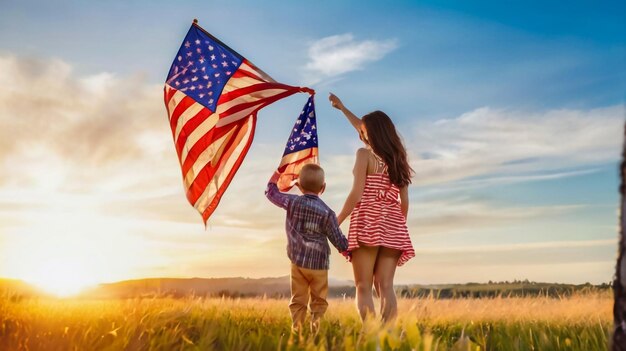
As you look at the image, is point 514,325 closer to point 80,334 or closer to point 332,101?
point 332,101

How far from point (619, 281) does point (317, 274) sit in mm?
3871

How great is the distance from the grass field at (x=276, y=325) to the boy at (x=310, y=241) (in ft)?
1.06

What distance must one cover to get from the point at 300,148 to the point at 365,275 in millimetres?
2002

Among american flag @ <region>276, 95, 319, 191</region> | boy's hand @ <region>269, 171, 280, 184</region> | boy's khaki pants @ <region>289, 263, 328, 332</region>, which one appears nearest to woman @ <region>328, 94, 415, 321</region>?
boy's khaki pants @ <region>289, 263, 328, 332</region>

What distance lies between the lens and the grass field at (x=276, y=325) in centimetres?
451

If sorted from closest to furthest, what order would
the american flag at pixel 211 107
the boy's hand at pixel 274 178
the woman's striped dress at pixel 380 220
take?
the woman's striped dress at pixel 380 220 < the boy's hand at pixel 274 178 < the american flag at pixel 211 107

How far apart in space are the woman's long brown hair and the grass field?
1347 millimetres

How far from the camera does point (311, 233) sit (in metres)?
6.61

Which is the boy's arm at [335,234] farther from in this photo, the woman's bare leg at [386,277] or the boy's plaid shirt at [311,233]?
the woman's bare leg at [386,277]

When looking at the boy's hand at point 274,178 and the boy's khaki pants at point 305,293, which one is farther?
the boy's hand at point 274,178

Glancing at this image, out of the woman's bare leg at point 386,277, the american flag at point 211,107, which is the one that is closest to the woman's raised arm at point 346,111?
the american flag at point 211,107

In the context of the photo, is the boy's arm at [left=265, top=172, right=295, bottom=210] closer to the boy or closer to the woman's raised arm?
the boy

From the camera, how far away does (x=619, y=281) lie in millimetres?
2984

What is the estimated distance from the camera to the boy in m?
6.58
